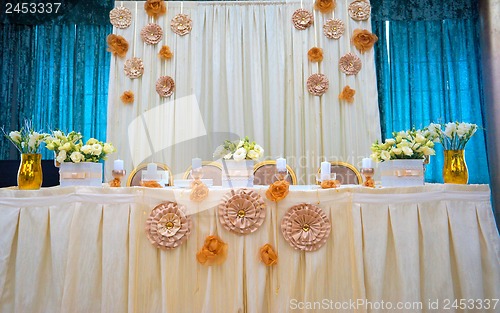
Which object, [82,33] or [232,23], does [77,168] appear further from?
[82,33]

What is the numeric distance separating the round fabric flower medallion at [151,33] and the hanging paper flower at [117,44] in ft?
0.70

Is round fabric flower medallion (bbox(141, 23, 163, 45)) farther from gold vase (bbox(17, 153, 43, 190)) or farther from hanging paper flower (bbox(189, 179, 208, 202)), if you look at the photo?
hanging paper flower (bbox(189, 179, 208, 202))

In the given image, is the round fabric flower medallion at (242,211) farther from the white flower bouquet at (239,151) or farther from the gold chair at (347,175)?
the gold chair at (347,175)

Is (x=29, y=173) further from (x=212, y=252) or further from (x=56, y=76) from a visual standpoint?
(x=56, y=76)

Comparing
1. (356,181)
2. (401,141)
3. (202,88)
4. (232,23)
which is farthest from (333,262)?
(232,23)

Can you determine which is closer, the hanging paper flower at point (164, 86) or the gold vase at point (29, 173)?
the gold vase at point (29, 173)

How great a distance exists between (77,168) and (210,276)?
89cm

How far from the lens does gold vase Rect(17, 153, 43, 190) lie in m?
1.85

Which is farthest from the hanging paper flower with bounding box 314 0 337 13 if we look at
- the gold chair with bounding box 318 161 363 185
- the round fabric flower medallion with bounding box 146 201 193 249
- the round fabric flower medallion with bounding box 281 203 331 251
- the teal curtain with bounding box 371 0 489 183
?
the round fabric flower medallion with bounding box 146 201 193 249

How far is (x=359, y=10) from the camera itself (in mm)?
3791

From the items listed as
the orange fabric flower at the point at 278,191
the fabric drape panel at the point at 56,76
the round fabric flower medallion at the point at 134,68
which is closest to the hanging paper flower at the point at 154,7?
the round fabric flower medallion at the point at 134,68

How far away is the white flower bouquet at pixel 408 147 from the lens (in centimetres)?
180

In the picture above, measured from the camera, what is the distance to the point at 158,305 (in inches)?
65.5

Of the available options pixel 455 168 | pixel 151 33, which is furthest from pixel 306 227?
pixel 151 33
